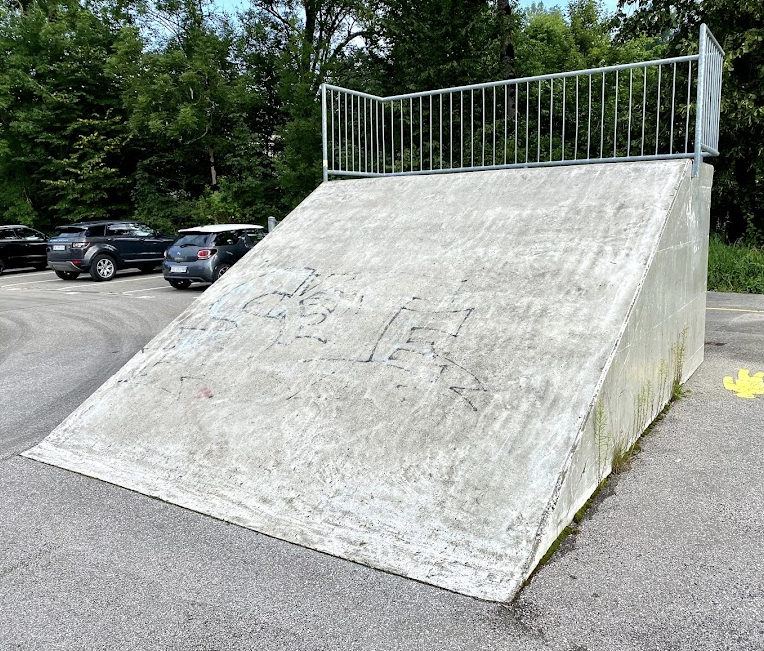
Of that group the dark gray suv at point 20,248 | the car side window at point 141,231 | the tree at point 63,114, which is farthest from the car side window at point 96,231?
the tree at point 63,114

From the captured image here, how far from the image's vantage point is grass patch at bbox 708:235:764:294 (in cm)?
1309

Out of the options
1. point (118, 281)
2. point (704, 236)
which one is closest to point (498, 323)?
point (704, 236)

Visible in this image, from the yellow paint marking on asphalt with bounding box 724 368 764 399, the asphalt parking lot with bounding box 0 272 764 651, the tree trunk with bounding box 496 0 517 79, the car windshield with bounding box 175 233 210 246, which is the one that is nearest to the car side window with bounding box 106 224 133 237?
the car windshield with bounding box 175 233 210 246

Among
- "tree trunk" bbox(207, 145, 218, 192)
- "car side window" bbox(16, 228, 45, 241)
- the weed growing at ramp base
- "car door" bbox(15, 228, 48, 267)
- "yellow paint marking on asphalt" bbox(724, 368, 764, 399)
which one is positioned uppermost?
"tree trunk" bbox(207, 145, 218, 192)

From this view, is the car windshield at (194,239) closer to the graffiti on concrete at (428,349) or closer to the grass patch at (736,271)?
the graffiti on concrete at (428,349)

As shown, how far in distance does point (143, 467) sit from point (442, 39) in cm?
1970

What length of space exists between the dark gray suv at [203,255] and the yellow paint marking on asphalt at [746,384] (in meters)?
10.9

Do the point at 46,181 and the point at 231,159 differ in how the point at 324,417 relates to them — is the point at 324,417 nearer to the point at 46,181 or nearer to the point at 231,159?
the point at 231,159

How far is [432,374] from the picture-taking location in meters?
4.07

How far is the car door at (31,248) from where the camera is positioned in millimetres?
20828

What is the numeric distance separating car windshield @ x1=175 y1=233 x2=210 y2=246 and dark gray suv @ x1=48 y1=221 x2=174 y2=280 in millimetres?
4004

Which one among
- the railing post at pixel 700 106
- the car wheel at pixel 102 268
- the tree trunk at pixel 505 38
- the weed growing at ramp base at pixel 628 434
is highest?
the tree trunk at pixel 505 38

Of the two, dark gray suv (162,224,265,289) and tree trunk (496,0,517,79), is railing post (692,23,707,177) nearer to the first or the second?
dark gray suv (162,224,265,289)

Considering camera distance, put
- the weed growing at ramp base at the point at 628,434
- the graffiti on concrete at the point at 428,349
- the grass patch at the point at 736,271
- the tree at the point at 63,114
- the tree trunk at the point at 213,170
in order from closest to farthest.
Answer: the weed growing at ramp base at the point at 628,434, the graffiti on concrete at the point at 428,349, the grass patch at the point at 736,271, the tree trunk at the point at 213,170, the tree at the point at 63,114
